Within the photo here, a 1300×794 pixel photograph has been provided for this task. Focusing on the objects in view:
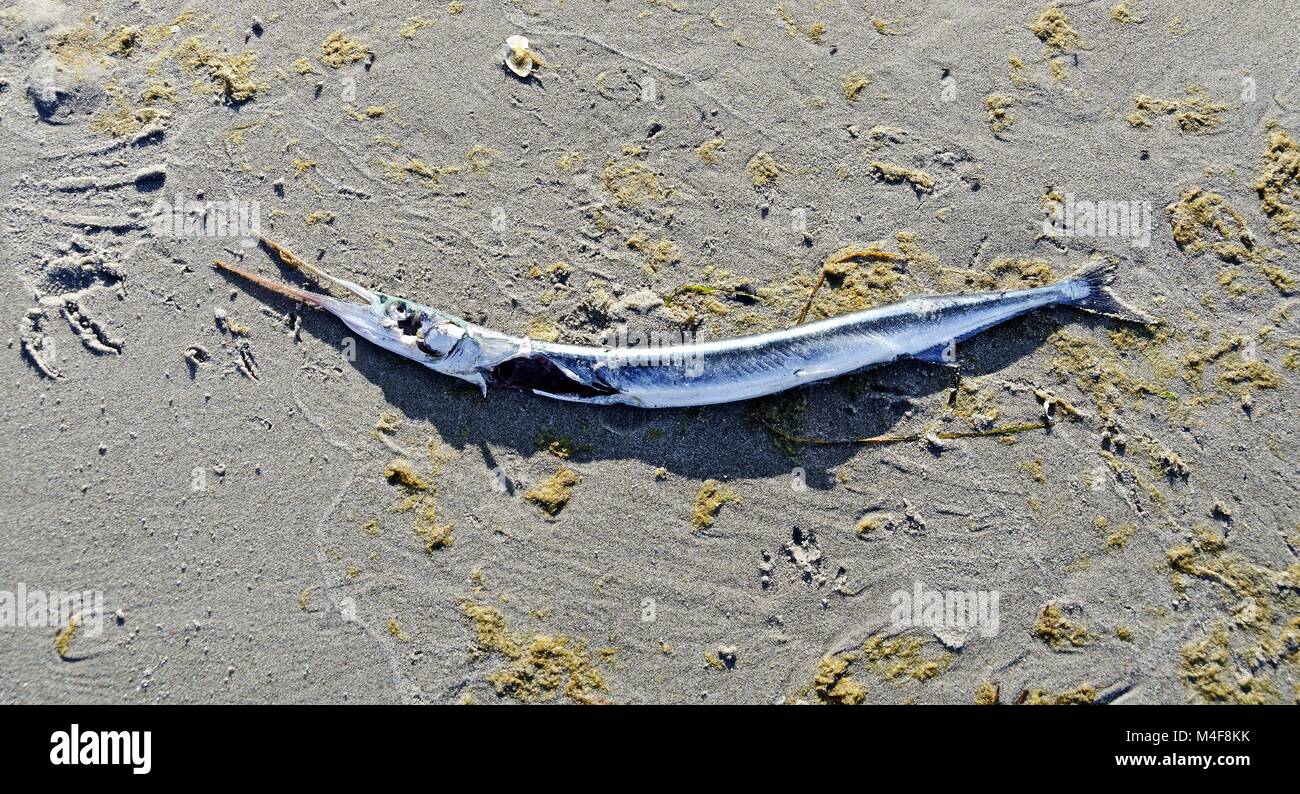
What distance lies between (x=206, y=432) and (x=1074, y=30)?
6262 millimetres

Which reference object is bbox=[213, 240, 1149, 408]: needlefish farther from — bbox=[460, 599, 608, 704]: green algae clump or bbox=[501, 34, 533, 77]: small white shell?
bbox=[501, 34, 533, 77]: small white shell

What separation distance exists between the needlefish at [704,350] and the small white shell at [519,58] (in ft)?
5.64

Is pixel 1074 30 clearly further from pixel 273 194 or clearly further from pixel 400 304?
pixel 273 194

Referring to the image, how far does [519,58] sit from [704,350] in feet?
7.75

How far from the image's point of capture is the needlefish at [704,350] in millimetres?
4629

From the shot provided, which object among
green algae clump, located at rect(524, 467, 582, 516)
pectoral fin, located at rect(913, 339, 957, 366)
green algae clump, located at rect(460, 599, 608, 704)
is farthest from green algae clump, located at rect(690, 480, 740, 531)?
pectoral fin, located at rect(913, 339, 957, 366)

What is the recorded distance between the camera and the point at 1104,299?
15.9ft

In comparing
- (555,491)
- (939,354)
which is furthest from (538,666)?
(939,354)

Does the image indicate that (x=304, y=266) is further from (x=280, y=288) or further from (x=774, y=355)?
(x=774, y=355)

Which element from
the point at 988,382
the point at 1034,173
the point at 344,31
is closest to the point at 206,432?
the point at 344,31

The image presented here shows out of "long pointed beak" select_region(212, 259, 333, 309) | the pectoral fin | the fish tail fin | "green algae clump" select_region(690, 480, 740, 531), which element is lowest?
"green algae clump" select_region(690, 480, 740, 531)

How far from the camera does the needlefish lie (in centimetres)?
463

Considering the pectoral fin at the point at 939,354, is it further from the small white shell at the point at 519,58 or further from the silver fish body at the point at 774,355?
the small white shell at the point at 519,58
